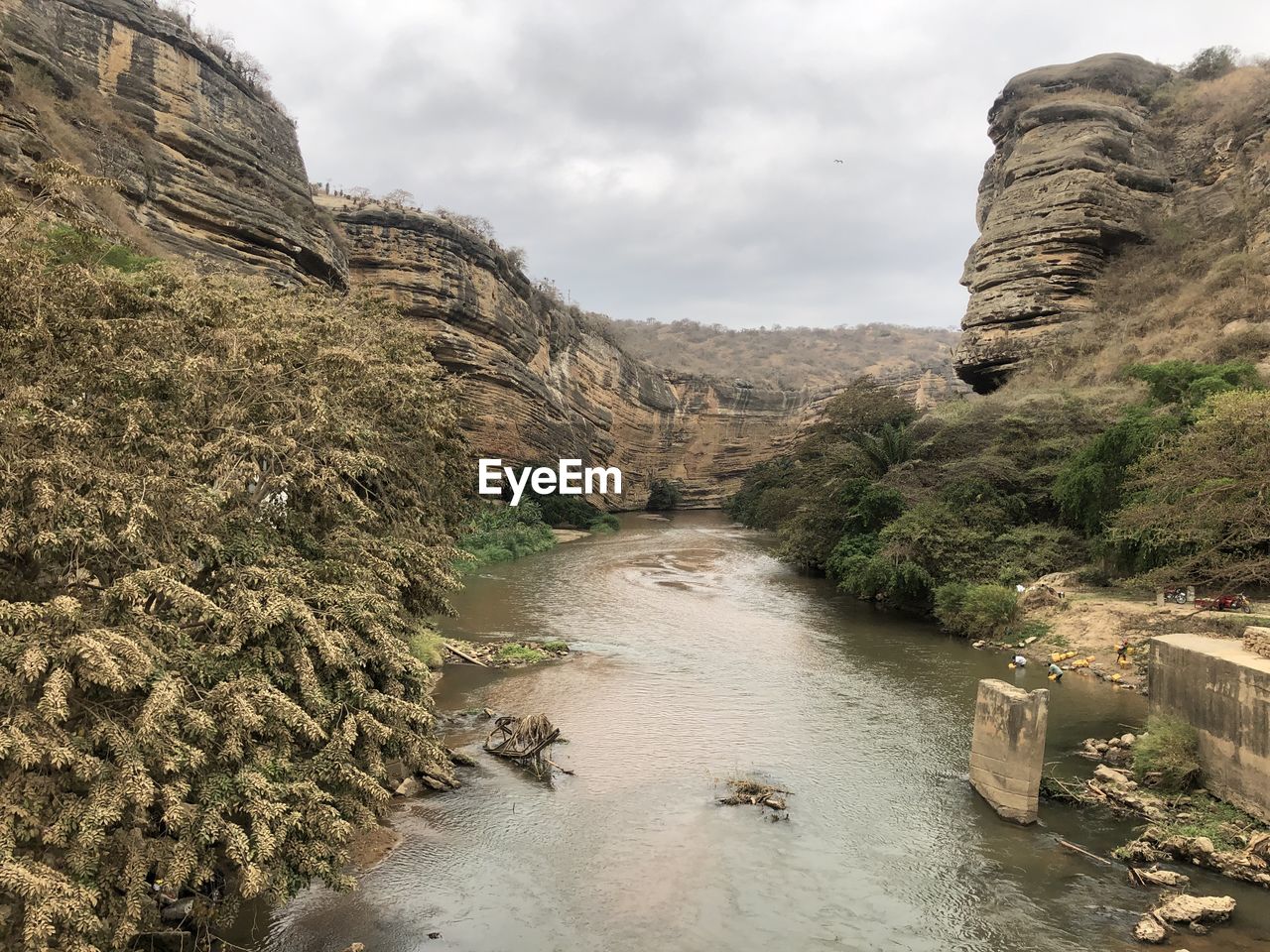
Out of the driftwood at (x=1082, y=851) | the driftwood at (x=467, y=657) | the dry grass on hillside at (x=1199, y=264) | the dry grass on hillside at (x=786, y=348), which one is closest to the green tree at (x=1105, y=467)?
the dry grass on hillside at (x=1199, y=264)

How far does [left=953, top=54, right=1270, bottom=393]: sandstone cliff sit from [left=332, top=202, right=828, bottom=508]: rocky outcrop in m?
24.1

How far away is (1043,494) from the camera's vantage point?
77.9ft

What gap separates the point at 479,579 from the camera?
2906 cm

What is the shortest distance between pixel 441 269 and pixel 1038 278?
1146 inches

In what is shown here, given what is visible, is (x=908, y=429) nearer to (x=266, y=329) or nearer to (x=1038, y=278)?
(x=1038, y=278)

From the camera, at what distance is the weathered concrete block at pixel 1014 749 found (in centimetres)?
992

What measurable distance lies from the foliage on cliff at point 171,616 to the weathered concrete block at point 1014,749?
283 inches

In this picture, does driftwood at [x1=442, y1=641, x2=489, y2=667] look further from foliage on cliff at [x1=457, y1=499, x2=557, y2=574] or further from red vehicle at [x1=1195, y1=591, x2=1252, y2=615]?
red vehicle at [x1=1195, y1=591, x2=1252, y2=615]

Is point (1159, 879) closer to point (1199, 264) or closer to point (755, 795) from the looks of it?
point (755, 795)

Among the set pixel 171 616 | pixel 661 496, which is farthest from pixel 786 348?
pixel 171 616

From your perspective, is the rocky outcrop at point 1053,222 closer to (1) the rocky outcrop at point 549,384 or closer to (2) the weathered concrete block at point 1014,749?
(1) the rocky outcrop at point 549,384

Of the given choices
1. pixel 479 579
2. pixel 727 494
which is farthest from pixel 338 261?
pixel 727 494

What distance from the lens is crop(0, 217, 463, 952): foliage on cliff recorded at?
481cm

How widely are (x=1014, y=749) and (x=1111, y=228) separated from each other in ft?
118
